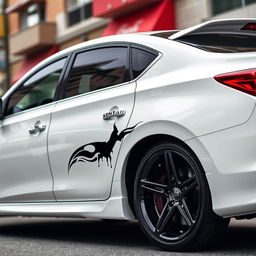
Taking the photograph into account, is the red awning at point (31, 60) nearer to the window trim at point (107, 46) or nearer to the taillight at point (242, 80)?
the window trim at point (107, 46)

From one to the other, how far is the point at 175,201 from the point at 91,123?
0.98 m

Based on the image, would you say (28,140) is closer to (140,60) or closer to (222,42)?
(140,60)

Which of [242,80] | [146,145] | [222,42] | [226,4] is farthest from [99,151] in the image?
[226,4]

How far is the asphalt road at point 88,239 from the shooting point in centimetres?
476

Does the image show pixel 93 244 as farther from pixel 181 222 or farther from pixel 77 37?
pixel 77 37

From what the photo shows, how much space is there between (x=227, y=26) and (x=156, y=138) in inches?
40.0

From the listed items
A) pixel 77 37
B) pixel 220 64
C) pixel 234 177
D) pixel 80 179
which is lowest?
pixel 77 37

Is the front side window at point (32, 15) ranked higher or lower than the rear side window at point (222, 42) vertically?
lower

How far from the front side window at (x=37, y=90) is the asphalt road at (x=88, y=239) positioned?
117 centimetres

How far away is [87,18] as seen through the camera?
84.1ft

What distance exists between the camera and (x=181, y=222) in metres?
4.53

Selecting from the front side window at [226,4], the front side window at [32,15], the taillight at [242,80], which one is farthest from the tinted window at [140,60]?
the front side window at [32,15]

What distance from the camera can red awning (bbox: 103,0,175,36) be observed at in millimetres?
19828

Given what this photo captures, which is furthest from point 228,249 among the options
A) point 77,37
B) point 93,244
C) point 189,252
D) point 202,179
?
point 77,37
